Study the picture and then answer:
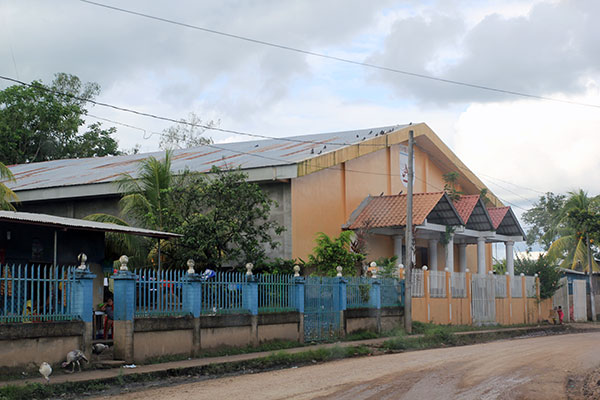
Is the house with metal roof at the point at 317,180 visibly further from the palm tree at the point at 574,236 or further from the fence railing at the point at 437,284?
the palm tree at the point at 574,236

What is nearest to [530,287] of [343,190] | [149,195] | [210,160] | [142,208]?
[343,190]

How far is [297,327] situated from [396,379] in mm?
7131

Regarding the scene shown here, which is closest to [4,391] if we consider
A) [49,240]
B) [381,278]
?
[49,240]

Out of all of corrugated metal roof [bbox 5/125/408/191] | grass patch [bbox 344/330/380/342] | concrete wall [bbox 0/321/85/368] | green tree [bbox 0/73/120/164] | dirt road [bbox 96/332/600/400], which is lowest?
grass patch [bbox 344/330/380/342]

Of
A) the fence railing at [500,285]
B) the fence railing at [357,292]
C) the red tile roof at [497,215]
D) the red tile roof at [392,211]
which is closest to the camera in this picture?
the fence railing at [357,292]

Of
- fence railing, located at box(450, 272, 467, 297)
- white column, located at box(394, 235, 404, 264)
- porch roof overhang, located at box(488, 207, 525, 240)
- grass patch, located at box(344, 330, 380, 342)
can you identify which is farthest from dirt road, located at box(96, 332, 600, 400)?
porch roof overhang, located at box(488, 207, 525, 240)

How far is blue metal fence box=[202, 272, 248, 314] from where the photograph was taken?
635 inches

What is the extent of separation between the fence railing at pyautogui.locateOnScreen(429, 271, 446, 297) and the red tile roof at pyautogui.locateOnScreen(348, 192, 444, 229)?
2.18m

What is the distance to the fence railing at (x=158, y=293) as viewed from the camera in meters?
14.6

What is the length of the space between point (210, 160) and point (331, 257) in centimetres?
701

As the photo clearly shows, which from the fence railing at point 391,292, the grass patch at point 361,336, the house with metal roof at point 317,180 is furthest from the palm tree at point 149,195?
the fence railing at point 391,292

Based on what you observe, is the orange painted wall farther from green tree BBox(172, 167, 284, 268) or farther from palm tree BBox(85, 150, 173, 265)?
palm tree BBox(85, 150, 173, 265)

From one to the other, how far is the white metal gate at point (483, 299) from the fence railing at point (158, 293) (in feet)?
52.2

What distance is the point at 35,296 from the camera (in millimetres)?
13102
